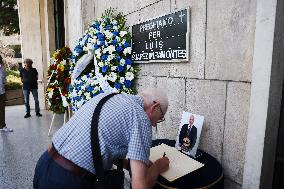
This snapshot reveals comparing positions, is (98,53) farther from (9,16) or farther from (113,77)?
(9,16)

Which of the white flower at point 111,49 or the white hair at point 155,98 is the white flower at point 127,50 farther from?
the white hair at point 155,98

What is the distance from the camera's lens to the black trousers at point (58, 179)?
1572 mm

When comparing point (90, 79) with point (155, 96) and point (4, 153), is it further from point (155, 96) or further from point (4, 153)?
point (4, 153)

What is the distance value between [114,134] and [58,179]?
47cm

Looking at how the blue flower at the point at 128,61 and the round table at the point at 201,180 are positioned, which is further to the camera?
the blue flower at the point at 128,61

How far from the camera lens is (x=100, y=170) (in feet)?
5.06

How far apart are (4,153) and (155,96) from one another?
412 centimetres

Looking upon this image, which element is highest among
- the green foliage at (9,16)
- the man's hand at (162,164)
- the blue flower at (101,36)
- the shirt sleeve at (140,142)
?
the green foliage at (9,16)

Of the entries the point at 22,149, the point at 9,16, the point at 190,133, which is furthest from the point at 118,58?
the point at 9,16

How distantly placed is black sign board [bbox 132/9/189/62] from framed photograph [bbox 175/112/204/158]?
1.79ft

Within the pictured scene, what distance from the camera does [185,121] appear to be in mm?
2180

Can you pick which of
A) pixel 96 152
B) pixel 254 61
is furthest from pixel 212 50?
pixel 96 152

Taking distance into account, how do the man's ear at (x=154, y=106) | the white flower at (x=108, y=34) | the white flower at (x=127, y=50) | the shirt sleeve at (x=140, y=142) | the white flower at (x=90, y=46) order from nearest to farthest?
the shirt sleeve at (x=140, y=142)
the man's ear at (x=154, y=106)
the white flower at (x=127, y=50)
the white flower at (x=108, y=34)
the white flower at (x=90, y=46)

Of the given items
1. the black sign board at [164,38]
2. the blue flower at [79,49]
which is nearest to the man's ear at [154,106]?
the black sign board at [164,38]
